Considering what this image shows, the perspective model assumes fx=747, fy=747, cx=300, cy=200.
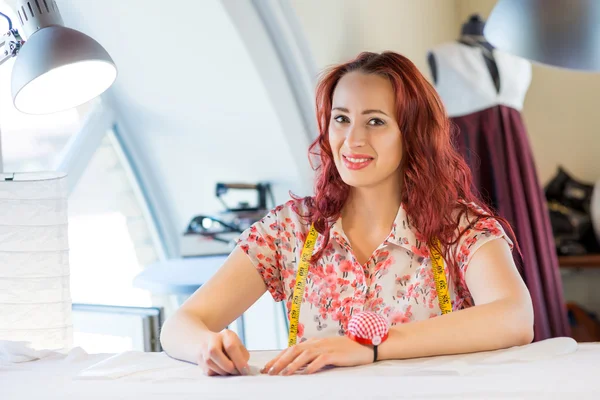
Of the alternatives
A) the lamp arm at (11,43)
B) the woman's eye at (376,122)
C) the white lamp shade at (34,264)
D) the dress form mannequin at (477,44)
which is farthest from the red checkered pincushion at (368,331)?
the dress form mannequin at (477,44)

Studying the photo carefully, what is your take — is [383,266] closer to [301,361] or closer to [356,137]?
[356,137]

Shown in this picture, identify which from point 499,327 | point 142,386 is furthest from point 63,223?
point 499,327

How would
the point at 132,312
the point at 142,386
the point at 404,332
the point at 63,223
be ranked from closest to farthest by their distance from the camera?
the point at 142,386, the point at 404,332, the point at 63,223, the point at 132,312

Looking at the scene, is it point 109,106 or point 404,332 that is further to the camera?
point 109,106

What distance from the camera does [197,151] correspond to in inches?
131

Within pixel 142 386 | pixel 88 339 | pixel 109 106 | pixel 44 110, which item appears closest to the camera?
pixel 142 386

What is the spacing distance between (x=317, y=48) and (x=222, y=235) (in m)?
0.84

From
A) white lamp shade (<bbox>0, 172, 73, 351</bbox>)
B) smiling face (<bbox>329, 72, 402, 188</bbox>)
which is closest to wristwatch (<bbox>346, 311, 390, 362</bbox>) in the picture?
smiling face (<bbox>329, 72, 402, 188</bbox>)

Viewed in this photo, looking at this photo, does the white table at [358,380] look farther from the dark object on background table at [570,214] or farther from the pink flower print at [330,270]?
the dark object on background table at [570,214]

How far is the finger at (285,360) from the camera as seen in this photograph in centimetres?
128

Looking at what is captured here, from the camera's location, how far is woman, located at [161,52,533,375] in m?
1.72

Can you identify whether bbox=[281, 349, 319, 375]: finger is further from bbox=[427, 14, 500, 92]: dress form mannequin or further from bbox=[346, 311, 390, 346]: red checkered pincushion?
bbox=[427, 14, 500, 92]: dress form mannequin

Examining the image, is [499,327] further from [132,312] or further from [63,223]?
[132,312]

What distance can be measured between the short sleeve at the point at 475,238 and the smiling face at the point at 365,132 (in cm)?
24
